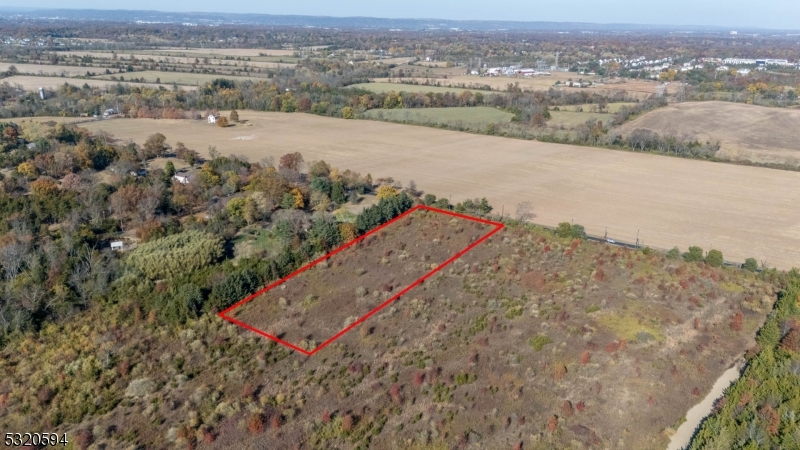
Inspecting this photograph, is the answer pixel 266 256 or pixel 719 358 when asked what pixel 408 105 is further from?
pixel 719 358

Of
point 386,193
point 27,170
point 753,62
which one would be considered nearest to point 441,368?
point 386,193

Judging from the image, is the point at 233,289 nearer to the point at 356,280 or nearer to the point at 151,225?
the point at 356,280

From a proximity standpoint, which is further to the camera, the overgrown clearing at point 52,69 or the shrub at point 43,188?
the overgrown clearing at point 52,69

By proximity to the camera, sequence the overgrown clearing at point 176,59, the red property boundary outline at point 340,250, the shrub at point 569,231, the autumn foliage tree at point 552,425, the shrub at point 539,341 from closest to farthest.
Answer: the autumn foliage tree at point 552,425
the shrub at point 539,341
the red property boundary outline at point 340,250
the shrub at point 569,231
the overgrown clearing at point 176,59

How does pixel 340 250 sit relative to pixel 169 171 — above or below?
below

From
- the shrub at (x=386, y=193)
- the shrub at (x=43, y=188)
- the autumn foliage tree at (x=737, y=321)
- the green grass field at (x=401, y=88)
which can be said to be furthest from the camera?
the green grass field at (x=401, y=88)

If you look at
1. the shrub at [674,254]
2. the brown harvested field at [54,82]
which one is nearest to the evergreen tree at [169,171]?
the shrub at [674,254]

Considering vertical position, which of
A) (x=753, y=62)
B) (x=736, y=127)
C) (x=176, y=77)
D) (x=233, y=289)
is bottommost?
(x=233, y=289)

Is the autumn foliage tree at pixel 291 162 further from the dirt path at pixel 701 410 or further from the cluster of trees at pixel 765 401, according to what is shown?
the cluster of trees at pixel 765 401
